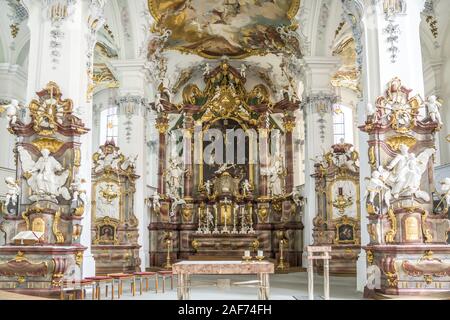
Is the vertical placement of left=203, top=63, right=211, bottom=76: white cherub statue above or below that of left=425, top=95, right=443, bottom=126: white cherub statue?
above

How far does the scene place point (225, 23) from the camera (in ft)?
64.4

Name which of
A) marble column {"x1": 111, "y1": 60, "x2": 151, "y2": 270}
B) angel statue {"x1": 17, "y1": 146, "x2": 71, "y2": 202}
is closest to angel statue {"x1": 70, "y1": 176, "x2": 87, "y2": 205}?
angel statue {"x1": 17, "y1": 146, "x2": 71, "y2": 202}

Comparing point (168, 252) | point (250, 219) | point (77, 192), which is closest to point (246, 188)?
Answer: point (250, 219)

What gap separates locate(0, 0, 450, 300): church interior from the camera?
9812 mm

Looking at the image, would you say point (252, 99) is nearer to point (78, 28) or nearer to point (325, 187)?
point (325, 187)

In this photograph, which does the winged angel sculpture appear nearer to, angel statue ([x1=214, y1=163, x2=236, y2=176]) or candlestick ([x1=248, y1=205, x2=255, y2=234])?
candlestick ([x1=248, y1=205, x2=255, y2=234])

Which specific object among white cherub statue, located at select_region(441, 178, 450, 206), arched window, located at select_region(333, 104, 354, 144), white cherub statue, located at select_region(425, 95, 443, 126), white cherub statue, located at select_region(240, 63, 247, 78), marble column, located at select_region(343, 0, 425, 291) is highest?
white cherub statue, located at select_region(240, 63, 247, 78)

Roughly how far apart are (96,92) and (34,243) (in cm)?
1712

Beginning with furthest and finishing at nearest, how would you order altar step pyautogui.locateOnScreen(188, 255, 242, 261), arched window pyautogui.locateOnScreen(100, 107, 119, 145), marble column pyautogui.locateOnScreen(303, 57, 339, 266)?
1. arched window pyautogui.locateOnScreen(100, 107, 119, 145)
2. altar step pyautogui.locateOnScreen(188, 255, 242, 261)
3. marble column pyautogui.locateOnScreen(303, 57, 339, 266)

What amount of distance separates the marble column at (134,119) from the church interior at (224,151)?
0.05 m

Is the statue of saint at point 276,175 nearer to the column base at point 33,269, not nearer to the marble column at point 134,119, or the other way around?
the marble column at point 134,119

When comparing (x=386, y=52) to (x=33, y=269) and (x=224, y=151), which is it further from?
(x=224, y=151)

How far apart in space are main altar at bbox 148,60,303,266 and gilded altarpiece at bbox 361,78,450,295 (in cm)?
941

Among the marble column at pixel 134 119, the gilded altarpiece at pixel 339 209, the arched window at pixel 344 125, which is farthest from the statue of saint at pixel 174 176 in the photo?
the arched window at pixel 344 125
